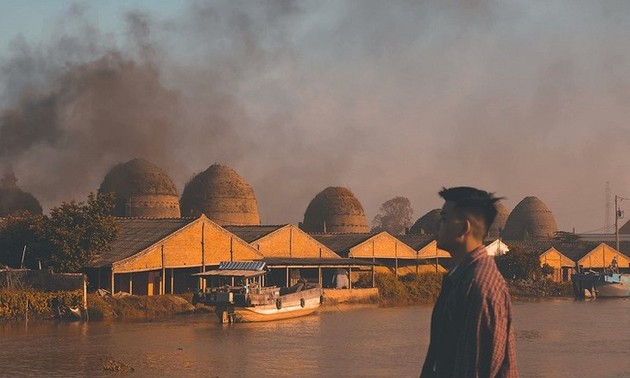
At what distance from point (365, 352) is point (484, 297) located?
29301 mm

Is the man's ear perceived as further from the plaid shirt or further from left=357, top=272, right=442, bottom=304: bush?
left=357, top=272, right=442, bottom=304: bush

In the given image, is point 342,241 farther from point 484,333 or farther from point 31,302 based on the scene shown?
point 484,333

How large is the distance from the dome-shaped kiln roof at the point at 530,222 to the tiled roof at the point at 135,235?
71.6 m

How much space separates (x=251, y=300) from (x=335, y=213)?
2175 inches

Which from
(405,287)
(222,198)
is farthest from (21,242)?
(222,198)

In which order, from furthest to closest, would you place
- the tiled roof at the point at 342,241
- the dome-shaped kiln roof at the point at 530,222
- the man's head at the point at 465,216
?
the dome-shaped kiln roof at the point at 530,222 → the tiled roof at the point at 342,241 → the man's head at the point at 465,216

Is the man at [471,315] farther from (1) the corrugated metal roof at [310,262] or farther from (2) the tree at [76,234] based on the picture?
(1) the corrugated metal roof at [310,262]

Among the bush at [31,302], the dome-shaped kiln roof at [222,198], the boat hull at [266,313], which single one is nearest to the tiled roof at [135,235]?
the bush at [31,302]

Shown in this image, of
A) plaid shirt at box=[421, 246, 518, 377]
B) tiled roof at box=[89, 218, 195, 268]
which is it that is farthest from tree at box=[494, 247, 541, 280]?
plaid shirt at box=[421, 246, 518, 377]

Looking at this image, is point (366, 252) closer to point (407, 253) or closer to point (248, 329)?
point (407, 253)

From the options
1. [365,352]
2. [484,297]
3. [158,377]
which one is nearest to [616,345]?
[365,352]

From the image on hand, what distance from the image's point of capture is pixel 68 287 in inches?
1848

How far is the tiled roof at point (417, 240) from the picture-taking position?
78.8m

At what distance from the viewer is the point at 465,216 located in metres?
7.48
